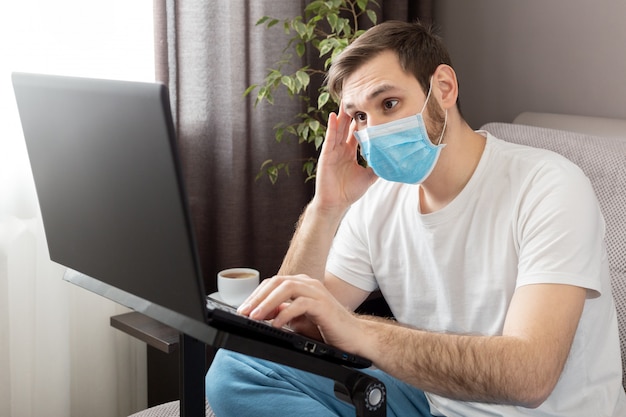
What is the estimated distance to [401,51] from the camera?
1.62 m

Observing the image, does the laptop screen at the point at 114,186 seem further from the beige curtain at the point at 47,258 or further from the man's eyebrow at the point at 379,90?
the beige curtain at the point at 47,258

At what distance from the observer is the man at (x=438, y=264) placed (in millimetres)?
1173

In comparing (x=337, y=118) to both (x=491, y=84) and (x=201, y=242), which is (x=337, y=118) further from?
(x=491, y=84)

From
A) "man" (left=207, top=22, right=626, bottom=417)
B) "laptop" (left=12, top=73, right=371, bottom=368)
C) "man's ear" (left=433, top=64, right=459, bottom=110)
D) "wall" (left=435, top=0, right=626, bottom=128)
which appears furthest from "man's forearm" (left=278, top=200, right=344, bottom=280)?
"wall" (left=435, top=0, right=626, bottom=128)

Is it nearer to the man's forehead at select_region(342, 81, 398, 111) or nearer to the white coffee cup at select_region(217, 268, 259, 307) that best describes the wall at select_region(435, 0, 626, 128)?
the man's forehead at select_region(342, 81, 398, 111)

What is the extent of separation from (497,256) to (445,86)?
366mm

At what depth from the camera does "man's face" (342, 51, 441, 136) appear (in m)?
1.58

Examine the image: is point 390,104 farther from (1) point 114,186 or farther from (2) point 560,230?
(1) point 114,186

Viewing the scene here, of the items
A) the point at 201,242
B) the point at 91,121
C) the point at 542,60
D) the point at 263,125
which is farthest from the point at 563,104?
the point at 91,121

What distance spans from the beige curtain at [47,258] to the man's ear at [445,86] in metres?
0.95

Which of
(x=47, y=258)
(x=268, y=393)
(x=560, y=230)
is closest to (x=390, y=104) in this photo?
(x=560, y=230)

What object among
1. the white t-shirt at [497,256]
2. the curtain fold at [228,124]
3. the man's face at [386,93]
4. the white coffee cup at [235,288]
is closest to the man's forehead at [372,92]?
the man's face at [386,93]

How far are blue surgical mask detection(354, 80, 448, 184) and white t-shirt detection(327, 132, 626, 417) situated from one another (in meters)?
0.09

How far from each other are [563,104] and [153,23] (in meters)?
1.20
